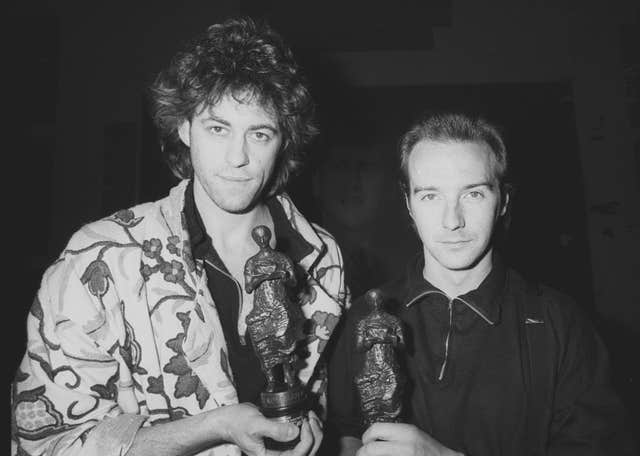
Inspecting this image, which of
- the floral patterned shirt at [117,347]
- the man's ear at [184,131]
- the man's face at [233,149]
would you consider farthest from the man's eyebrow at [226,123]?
A: the floral patterned shirt at [117,347]

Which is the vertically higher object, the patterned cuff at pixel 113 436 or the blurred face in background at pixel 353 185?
the blurred face in background at pixel 353 185

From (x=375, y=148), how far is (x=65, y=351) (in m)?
2.58

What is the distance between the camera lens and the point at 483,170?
132cm

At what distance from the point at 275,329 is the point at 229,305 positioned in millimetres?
574

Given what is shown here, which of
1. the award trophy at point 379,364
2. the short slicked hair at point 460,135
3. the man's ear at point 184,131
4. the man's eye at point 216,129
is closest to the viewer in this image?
the award trophy at point 379,364

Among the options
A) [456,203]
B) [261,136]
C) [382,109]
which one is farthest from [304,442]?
[382,109]

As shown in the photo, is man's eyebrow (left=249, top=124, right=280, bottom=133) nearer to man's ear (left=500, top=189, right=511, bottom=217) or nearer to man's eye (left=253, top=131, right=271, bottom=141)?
man's eye (left=253, top=131, right=271, bottom=141)

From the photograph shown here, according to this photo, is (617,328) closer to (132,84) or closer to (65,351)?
(65,351)

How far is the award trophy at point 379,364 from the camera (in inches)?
38.4

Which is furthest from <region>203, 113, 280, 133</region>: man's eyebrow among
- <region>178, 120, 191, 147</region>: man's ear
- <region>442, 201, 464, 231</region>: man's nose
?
<region>442, 201, 464, 231</region>: man's nose

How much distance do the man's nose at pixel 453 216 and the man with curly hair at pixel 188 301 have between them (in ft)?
1.88

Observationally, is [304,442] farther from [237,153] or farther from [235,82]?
[235,82]

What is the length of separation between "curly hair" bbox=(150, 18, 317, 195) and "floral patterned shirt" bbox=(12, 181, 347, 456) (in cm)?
57

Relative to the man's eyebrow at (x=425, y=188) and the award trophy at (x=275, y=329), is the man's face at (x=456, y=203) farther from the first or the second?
the award trophy at (x=275, y=329)
